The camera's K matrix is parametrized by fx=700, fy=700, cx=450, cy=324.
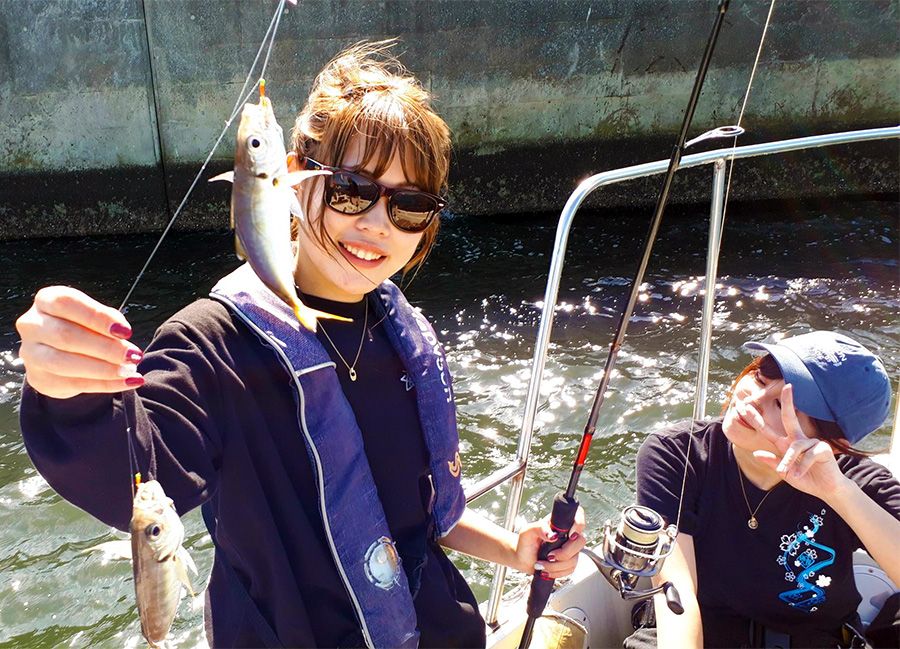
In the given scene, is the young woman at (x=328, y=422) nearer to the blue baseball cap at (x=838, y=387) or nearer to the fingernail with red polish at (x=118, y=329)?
the fingernail with red polish at (x=118, y=329)

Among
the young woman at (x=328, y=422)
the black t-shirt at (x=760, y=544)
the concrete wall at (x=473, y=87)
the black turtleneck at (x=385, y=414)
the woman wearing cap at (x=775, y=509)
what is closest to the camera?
the young woman at (x=328, y=422)

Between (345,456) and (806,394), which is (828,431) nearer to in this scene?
(806,394)

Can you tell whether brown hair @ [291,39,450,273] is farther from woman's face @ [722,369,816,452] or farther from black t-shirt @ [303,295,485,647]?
woman's face @ [722,369,816,452]

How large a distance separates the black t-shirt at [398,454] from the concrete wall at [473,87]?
9118 millimetres

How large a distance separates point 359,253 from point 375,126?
11.3 inches

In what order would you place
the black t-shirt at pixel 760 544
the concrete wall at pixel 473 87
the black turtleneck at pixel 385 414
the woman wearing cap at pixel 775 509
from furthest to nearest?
the concrete wall at pixel 473 87, the black t-shirt at pixel 760 544, the woman wearing cap at pixel 775 509, the black turtleneck at pixel 385 414

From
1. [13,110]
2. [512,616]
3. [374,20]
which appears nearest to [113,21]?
[13,110]

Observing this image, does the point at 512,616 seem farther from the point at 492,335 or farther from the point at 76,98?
the point at 76,98

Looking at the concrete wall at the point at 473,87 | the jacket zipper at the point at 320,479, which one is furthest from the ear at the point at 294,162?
the concrete wall at the point at 473,87

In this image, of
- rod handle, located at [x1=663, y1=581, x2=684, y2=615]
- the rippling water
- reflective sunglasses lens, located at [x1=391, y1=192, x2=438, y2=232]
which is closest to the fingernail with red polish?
reflective sunglasses lens, located at [x1=391, y1=192, x2=438, y2=232]

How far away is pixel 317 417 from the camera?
1527 mm

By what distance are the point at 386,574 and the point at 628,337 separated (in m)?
5.79

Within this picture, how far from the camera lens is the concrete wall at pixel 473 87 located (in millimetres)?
9672

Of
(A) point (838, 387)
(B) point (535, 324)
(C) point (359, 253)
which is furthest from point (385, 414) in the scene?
(B) point (535, 324)
